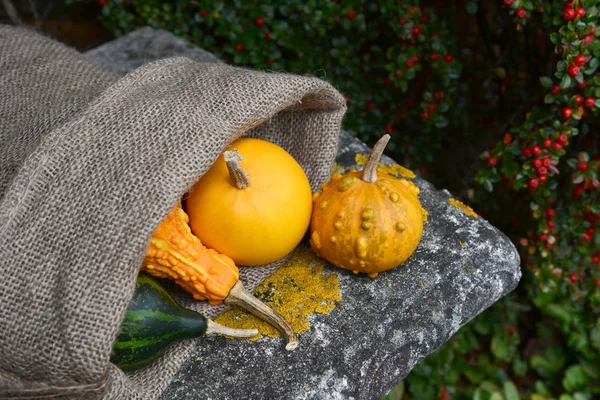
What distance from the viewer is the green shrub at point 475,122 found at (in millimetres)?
2029

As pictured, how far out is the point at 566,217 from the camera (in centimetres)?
202

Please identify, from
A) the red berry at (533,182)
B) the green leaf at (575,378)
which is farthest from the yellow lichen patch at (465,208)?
the green leaf at (575,378)

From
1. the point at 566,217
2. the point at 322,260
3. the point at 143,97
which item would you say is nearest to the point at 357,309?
the point at 322,260

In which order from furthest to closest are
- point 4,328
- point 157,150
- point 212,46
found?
point 212,46, point 157,150, point 4,328

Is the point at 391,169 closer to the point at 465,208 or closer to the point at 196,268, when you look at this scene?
the point at 465,208

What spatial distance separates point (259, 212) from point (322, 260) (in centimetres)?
31

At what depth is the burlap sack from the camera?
3.46ft

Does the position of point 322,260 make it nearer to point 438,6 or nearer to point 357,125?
point 357,125

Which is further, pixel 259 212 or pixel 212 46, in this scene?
pixel 212 46

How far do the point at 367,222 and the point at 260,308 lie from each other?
0.31m

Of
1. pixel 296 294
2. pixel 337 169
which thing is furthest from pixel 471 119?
pixel 296 294

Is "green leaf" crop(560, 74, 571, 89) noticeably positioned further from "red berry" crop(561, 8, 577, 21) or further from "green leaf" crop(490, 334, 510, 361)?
"green leaf" crop(490, 334, 510, 361)

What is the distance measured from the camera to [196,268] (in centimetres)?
123

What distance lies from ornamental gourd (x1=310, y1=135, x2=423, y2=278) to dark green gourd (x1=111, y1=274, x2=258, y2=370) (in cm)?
35
